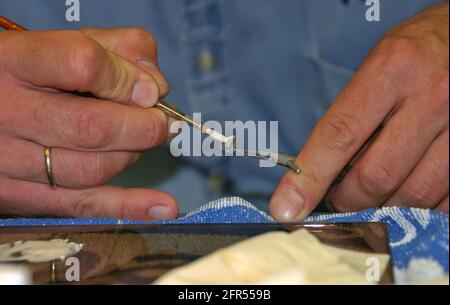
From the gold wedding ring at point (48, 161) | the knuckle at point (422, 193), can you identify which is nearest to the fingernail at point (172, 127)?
the gold wedding ring at point (48, 161)

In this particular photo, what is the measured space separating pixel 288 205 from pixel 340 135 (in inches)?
3.0

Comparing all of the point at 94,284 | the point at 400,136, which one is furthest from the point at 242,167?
the point at 94,284

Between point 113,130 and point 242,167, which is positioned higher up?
point 113,130

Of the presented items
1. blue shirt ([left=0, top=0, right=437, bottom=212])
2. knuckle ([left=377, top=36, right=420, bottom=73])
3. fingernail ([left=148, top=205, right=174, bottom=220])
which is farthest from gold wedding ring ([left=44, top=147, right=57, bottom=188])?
knuckle ([left=377, top=36, right=420, bottom=73])

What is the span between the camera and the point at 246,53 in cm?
81

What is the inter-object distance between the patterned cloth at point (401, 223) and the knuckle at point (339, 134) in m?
0.06

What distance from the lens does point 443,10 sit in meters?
0.59

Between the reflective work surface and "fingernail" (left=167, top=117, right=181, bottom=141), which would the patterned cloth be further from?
"fingernail" (left=167, top=117, right=181, bottom=141)

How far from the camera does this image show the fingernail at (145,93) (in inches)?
24.3

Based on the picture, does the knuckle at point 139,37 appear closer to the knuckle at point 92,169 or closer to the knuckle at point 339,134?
the knuckle at point 92,169

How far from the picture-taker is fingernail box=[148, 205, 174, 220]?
2.01ft
